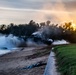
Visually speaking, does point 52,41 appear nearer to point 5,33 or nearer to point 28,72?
point 5,33

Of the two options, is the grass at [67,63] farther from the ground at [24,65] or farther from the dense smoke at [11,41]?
the dense smoke at [11,41]

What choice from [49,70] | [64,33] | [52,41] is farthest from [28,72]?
[64,33]

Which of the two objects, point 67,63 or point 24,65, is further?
point 24,65

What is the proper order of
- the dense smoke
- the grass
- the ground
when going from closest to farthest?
the grass → the ground → the dense smoke

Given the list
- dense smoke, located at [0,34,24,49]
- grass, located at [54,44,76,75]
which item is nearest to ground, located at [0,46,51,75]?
grass, located at [54,44,76,75]

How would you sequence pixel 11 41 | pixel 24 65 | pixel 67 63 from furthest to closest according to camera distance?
pixel 11 41
pixel 24 65
pixel 67 63

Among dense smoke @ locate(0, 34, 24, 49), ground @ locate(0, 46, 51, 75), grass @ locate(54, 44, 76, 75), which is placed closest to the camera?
grass @ locate(54, 44, 76, 75)

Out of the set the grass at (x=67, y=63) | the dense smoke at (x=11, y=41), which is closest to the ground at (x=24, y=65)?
the grass at (x=67, y=63)

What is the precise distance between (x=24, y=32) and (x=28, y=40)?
14.4 meters

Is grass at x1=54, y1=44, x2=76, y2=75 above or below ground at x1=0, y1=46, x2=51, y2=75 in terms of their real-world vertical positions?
above

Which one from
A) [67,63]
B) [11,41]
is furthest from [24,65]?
[11,41]

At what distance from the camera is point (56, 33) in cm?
7875

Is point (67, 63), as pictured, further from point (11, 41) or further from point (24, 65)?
point (11, 41)

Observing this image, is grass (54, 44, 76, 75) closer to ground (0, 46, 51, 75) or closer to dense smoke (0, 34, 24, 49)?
ground (0, 46, 51, 75)
